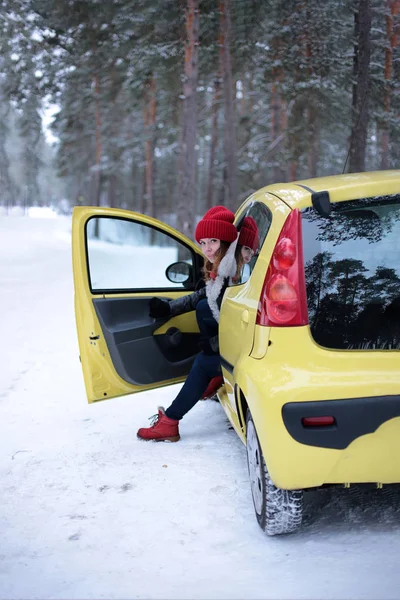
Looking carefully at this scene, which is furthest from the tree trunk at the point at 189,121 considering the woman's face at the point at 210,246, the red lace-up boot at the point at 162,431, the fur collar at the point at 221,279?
the woman's face at the point at 210,246

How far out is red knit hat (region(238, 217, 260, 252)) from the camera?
3.53m

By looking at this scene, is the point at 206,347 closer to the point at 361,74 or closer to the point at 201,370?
the point at 201,370

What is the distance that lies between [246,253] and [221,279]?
42 centimetres

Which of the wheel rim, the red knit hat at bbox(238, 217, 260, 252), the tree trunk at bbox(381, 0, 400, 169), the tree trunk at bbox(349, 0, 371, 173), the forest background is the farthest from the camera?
the forest background

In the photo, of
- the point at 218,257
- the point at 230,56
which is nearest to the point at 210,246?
the point at 218,257

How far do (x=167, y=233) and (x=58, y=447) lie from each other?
5.91 ft

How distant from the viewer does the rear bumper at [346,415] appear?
2.66 m

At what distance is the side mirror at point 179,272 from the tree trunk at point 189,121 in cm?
1182

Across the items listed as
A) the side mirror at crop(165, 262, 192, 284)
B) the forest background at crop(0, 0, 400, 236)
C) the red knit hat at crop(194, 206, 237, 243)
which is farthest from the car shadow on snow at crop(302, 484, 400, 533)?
the forest background at crop(0, 0, 400, 236)

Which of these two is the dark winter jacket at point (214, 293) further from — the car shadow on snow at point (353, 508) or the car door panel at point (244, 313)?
the car shadow on snow at point (353, 508)

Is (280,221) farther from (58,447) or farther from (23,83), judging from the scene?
(23,83)

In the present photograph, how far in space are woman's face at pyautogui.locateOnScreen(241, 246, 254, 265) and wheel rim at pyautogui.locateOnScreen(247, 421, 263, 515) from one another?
0.99 meters

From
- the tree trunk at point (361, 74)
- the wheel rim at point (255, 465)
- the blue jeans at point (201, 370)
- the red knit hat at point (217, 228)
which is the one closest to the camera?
the wheel rim at point (255, 465)

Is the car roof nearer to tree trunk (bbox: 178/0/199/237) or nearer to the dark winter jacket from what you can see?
the dark winter jacket
